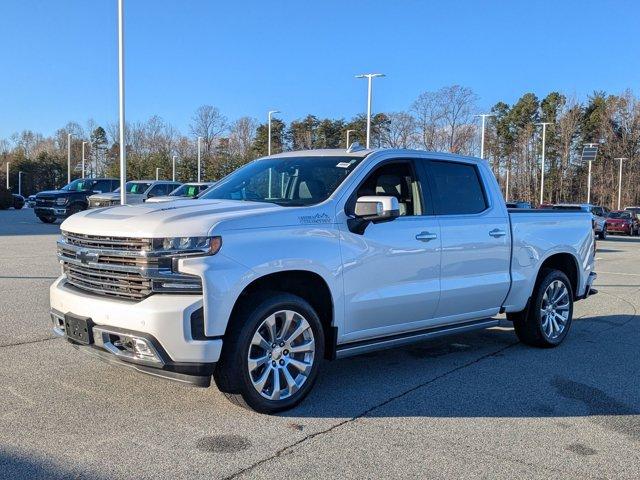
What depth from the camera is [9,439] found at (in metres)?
4.03

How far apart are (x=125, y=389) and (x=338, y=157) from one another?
264cm

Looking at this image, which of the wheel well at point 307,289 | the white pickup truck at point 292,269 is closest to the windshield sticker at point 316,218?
the white pickup truck at point 292,269

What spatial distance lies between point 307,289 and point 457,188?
6.90ft

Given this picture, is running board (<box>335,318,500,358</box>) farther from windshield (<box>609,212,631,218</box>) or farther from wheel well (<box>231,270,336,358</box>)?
windshield (<box>609,212,631,218</box>)

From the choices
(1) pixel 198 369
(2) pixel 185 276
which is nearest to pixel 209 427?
(1) pixel 198 369

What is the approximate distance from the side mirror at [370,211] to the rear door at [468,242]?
95cm

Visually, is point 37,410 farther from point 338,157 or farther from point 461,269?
point 461,269

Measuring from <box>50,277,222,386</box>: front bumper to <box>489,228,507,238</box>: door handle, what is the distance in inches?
125

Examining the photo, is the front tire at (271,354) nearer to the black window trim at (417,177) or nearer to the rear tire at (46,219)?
the black window trim at (417,177)

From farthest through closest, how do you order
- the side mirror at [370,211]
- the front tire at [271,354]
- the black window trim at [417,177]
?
the black window trim at [417,177] < the side mirror at [370,211] < the front tire at [271,354]

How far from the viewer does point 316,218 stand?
4.86m

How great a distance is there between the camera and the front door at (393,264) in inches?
199

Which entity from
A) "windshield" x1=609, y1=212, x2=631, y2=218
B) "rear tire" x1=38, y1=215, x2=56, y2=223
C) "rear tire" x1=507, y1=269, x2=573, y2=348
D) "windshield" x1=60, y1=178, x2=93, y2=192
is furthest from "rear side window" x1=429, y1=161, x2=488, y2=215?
"windshield" x1=609, y1=212, x2=631, y2=218

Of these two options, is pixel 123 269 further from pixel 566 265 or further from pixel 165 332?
pixel 566 265
